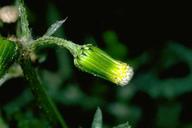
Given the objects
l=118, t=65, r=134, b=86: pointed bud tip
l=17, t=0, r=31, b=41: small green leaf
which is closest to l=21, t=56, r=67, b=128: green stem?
l=17, t=0, r=31, b=41: small green leaf

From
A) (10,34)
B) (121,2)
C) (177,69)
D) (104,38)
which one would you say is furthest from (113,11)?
(10,34)

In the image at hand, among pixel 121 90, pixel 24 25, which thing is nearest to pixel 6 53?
pixel 24 25

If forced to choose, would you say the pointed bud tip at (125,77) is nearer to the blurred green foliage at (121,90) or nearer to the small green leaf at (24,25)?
the small green leaf at (24,25)

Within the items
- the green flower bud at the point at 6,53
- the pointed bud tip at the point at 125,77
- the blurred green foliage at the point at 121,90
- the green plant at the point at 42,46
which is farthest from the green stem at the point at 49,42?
the blurred green foliage at the point at 121,90

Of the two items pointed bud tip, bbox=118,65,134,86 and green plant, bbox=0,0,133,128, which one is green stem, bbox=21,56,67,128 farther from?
pointed bud tip, bbox=118,65,134,86

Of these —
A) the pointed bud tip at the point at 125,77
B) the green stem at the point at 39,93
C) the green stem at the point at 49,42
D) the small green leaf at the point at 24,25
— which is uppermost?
the small green leaf at the point at 24,25

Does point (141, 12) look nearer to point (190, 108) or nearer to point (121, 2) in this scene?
point (121, 2)

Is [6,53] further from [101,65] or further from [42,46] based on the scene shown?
[101,65]
